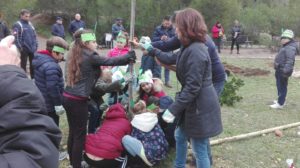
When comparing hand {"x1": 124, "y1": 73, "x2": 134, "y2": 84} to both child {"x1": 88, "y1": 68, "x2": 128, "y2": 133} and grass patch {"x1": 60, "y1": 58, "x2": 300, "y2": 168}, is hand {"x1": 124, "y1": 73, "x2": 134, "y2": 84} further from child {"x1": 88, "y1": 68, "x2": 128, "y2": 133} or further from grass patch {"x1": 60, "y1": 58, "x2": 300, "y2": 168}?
grass patch {"x1": 60, "y1": 58, "x2": 300, "y2": 168}

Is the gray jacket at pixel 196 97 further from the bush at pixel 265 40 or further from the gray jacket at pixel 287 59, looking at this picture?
the bush at pixel 265 40

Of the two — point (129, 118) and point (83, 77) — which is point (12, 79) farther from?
point (129, 118)

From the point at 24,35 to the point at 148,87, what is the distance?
488 cm

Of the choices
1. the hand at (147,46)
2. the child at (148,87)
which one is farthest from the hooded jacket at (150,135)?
the hand at (147,46)

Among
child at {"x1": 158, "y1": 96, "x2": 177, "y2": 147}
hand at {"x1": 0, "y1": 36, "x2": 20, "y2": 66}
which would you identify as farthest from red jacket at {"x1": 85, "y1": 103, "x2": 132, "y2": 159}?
hand at {"x1": 0, "y1": 36, "x2": 20, "y2": 66}

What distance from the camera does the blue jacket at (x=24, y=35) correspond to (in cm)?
898

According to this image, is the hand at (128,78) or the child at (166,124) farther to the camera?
the child at (166,124)

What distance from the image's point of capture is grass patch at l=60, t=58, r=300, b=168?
516 cm

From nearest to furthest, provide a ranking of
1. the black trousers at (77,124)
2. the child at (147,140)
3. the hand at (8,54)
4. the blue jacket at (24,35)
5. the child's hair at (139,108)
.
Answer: the hand at (8,54) < the black trousers at (77,124) < the child at (147,140) < the child's hair at (139,108) < the blue jacket at (24,35)

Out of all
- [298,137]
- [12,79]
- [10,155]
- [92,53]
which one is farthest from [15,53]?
[298,137]

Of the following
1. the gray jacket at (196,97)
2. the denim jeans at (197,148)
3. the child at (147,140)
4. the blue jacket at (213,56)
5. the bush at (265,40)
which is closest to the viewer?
the gray jacket at (196,97)

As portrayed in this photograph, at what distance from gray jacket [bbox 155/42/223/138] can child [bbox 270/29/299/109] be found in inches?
184

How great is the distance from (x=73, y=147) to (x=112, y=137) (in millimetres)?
445

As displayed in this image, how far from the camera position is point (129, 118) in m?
4.75
